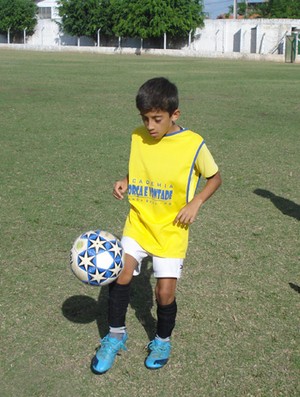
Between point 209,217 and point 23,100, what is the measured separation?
34.6 ft

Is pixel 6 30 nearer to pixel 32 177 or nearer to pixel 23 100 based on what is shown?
pixel 23 100

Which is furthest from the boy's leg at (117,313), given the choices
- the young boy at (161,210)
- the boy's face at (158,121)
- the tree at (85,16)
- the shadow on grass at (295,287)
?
the tree at (85,16)

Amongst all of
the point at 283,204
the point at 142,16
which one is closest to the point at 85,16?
the point at 142,16

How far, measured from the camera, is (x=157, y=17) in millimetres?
54844

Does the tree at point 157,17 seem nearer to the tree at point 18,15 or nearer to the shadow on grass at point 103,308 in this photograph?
the tree at point 18,15

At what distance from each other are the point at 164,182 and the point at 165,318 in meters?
0.79

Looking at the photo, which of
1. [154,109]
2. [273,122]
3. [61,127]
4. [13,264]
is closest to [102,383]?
[154,109]

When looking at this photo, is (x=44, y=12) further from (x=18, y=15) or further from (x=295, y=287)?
(x=295, y=287)

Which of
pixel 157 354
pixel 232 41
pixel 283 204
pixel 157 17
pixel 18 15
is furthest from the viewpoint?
pixel 18 15

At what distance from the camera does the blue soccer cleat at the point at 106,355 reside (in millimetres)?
3240

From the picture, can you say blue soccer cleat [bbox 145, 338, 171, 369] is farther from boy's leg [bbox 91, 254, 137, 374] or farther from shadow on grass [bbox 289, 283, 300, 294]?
shadow on grass [bbox 289, 283, 300, 294]

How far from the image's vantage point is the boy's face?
3141mm

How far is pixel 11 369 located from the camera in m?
3.30

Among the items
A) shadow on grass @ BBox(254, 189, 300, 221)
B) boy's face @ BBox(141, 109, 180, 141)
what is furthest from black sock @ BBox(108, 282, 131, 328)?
shadow on grass @ BBox(254, 189, 300, 221)
